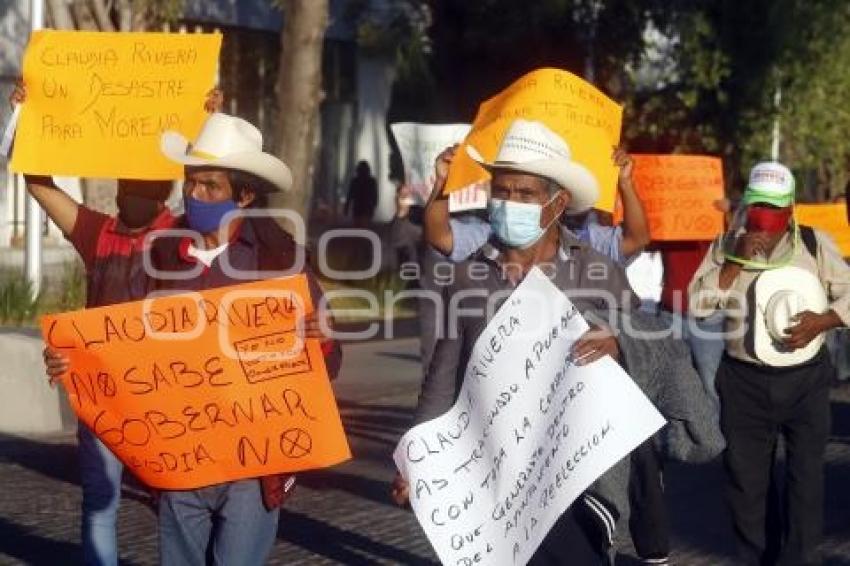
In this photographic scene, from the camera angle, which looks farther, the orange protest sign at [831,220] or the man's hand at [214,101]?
the orange protest sign at [831,220]

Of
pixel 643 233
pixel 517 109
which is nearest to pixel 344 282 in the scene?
pixel 517 109

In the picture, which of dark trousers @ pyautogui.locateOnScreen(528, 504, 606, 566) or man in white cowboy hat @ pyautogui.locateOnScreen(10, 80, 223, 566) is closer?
dark trousers @ pyautogui.locateOnScreen(528, 504, 606, 566)

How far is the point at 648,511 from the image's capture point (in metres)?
7.65

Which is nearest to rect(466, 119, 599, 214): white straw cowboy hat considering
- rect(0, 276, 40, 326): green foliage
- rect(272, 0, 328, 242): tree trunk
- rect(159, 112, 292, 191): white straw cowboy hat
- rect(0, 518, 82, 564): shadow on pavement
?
rect(159, 112, 292, 191): white straw cowboy hat

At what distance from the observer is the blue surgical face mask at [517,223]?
5.67 metres

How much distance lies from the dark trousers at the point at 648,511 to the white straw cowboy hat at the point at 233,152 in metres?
1.98

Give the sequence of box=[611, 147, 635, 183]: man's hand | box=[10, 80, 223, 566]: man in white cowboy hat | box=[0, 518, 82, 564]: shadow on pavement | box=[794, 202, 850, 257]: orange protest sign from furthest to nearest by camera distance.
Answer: box=[794, 202, 850, 257]: orange protest sign
box=[0, 518, 82, 564]: shadow on pavement
box=[10, 80, 223, 566]: man in white cowboy hat
box=[611, 147, 635, 183]: man's hand

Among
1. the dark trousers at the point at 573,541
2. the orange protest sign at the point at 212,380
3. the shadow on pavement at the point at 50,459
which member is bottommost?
the shadow on pavement at the point at 50,459

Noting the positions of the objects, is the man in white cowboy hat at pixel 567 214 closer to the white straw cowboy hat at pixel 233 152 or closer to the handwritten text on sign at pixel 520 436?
the handwritten text on sign at pixel 520 436

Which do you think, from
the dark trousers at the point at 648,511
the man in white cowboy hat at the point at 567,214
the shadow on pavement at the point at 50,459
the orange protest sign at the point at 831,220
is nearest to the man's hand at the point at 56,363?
the man in white cowboy hat at the point at 567,214

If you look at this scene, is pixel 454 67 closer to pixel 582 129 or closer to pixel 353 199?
pixel 353 199

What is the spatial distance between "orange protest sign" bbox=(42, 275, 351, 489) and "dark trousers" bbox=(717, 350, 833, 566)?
244cm

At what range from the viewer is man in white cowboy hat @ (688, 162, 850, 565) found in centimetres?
764

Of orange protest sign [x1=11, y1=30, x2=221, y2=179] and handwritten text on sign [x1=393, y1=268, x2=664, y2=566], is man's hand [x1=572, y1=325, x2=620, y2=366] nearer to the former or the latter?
handwritten text on sign [x1=393, y1=268, x2=664, y2=566]
